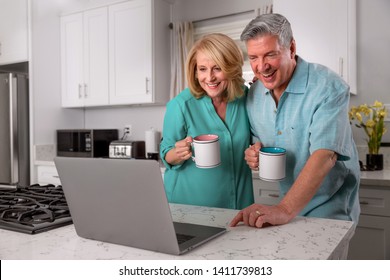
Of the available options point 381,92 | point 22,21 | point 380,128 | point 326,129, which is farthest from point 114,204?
point 22,21

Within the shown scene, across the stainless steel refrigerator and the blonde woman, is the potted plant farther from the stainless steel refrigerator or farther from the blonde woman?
the stainless steel refrigerator

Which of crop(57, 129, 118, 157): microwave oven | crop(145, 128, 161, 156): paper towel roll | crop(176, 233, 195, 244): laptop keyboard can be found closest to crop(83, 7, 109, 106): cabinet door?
crop(57, 129, 118, 157): microwave oven

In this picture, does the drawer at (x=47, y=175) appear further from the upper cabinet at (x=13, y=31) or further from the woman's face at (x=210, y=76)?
the woman's face at (x=210, y=76)

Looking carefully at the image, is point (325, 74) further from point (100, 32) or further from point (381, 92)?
point (100, 32)

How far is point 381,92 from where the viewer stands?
220 cm

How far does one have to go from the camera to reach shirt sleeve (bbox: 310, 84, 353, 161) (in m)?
1.00

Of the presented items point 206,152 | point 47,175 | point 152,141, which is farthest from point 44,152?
point 206,152

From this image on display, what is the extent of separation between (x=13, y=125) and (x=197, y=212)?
8.10 ft

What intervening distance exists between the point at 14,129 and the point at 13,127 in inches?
0.7

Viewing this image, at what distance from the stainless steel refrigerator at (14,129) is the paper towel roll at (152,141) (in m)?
1.06

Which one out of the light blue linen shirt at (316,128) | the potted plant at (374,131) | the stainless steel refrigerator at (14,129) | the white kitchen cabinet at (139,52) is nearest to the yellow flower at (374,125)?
the potted plant at (374,131)

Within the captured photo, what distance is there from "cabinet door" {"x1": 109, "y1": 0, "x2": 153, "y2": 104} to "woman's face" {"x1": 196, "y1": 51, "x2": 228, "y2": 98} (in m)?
1.58

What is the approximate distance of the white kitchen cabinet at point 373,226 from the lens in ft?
5.61

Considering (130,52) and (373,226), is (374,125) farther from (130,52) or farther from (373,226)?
(130,52)
